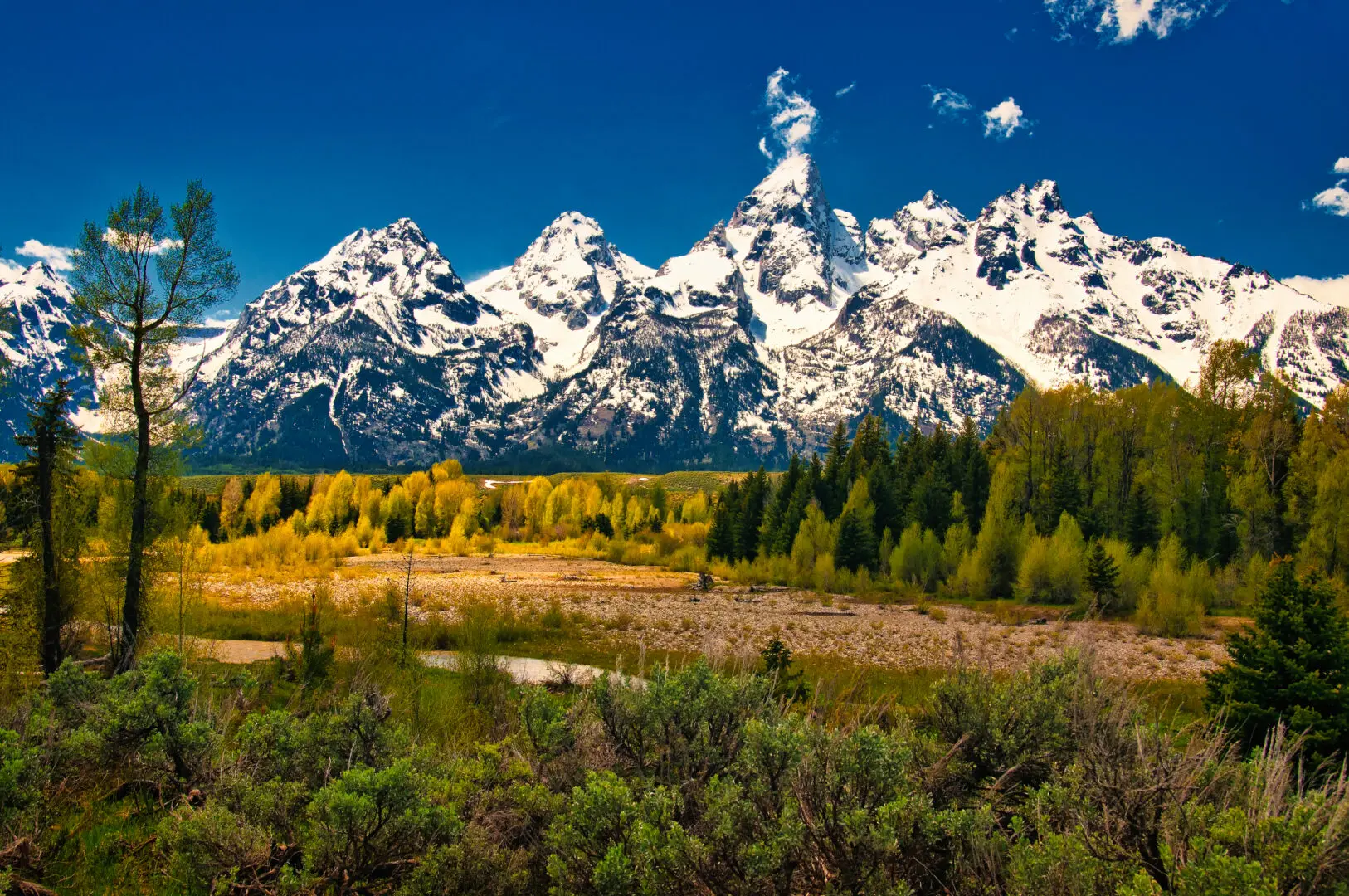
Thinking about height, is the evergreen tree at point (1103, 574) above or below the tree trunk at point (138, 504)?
below

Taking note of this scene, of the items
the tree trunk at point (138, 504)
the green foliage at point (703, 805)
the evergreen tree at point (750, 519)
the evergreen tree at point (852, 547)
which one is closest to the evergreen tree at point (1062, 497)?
the evergreen tree at point (852, 547)

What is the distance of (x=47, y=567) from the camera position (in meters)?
13.1

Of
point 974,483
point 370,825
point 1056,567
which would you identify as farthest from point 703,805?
point 974,483

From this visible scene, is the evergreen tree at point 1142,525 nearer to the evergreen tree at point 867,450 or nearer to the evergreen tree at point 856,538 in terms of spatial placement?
the evergreen tree at point 856,538

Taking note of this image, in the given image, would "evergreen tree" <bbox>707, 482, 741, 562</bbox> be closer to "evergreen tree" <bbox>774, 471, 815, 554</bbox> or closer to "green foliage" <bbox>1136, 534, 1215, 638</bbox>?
"evergreen tree" <bbox>774, 471, 815, 554</bbox>

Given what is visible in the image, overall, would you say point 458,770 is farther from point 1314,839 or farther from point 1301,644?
point 1301,644

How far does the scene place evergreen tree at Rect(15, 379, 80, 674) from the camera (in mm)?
13062

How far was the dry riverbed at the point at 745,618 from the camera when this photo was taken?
26.3 m

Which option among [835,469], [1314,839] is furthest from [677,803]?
[835,469]

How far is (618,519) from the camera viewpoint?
291 feet

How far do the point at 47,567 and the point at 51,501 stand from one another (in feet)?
4.16

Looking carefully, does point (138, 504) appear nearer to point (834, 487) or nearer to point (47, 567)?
point (47, 567)

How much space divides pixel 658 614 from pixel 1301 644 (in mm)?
29554

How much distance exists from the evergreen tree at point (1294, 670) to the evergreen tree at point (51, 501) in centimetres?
2017
